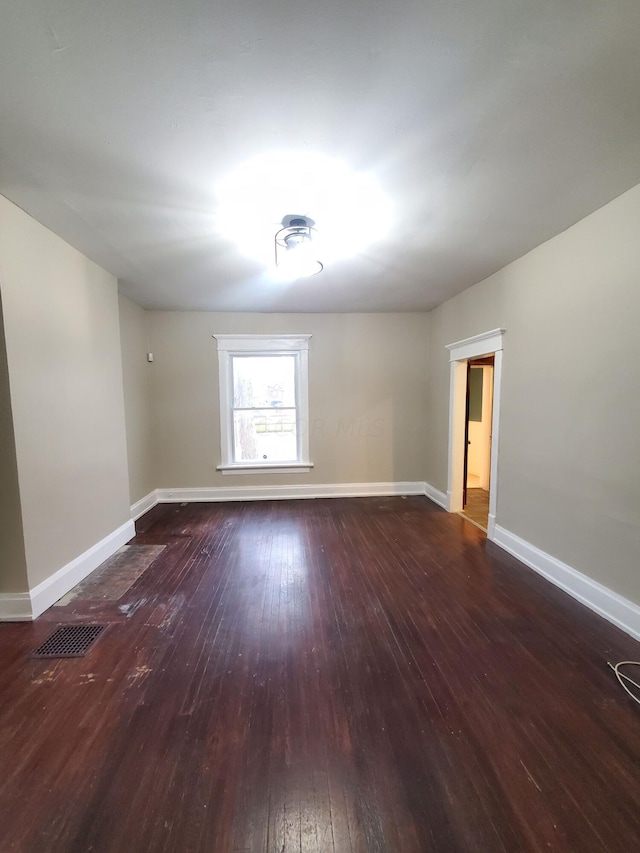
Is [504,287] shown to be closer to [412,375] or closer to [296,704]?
[412,375]

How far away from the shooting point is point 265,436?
14.9 feet

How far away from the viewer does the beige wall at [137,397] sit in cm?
367

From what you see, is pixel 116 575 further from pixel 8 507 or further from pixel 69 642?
pixel 8 507

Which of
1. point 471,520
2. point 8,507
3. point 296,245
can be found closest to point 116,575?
point 8,507

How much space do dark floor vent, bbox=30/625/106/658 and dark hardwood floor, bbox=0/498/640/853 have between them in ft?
0.23

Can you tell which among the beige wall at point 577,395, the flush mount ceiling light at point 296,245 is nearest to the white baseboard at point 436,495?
the beige wall at point 577,395

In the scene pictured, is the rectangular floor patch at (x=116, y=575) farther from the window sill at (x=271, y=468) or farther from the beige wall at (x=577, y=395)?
the beige wall at (x=577, y=395)

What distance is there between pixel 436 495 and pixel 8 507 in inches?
167

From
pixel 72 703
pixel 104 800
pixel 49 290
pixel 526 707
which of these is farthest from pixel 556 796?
pixel 49 290

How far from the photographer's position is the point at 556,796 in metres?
1.12

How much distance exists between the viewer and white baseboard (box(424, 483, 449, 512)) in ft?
13.3

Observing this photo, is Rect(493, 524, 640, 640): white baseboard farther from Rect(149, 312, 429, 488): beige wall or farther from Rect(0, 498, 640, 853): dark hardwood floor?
Rect(149, 312, 429, 488): beige wall

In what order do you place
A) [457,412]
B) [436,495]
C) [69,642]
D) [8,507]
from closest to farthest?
[69,642] < [8,507] < [457,412] < [436,495]

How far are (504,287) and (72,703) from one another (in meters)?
4.10
